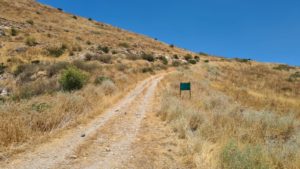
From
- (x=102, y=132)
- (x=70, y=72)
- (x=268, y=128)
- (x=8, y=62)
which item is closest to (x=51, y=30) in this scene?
(x=8, y=62)

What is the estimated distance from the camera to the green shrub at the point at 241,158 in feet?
14.2

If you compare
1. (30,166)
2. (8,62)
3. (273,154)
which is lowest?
(30,166)

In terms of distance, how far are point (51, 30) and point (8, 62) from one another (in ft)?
56.6

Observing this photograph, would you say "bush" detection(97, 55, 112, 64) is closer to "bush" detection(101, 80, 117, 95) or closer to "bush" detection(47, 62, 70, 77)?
"bush" detection(47, 62, 70, 77)

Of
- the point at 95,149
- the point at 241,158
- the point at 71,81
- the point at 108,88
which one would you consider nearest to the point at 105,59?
the point at 71,81

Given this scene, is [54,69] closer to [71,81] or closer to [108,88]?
[71,81]

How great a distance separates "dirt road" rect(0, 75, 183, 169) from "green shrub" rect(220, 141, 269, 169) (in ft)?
5.25

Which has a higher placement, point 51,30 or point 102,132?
point 51,30

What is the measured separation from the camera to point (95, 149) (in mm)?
6016

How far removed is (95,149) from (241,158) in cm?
359

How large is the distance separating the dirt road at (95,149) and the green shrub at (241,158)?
63.0 inches

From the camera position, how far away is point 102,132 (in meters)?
7.50

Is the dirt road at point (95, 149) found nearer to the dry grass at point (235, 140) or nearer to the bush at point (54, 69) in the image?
the dry grass at point (235, 140)

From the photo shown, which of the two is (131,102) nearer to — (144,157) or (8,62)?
(144,157)
